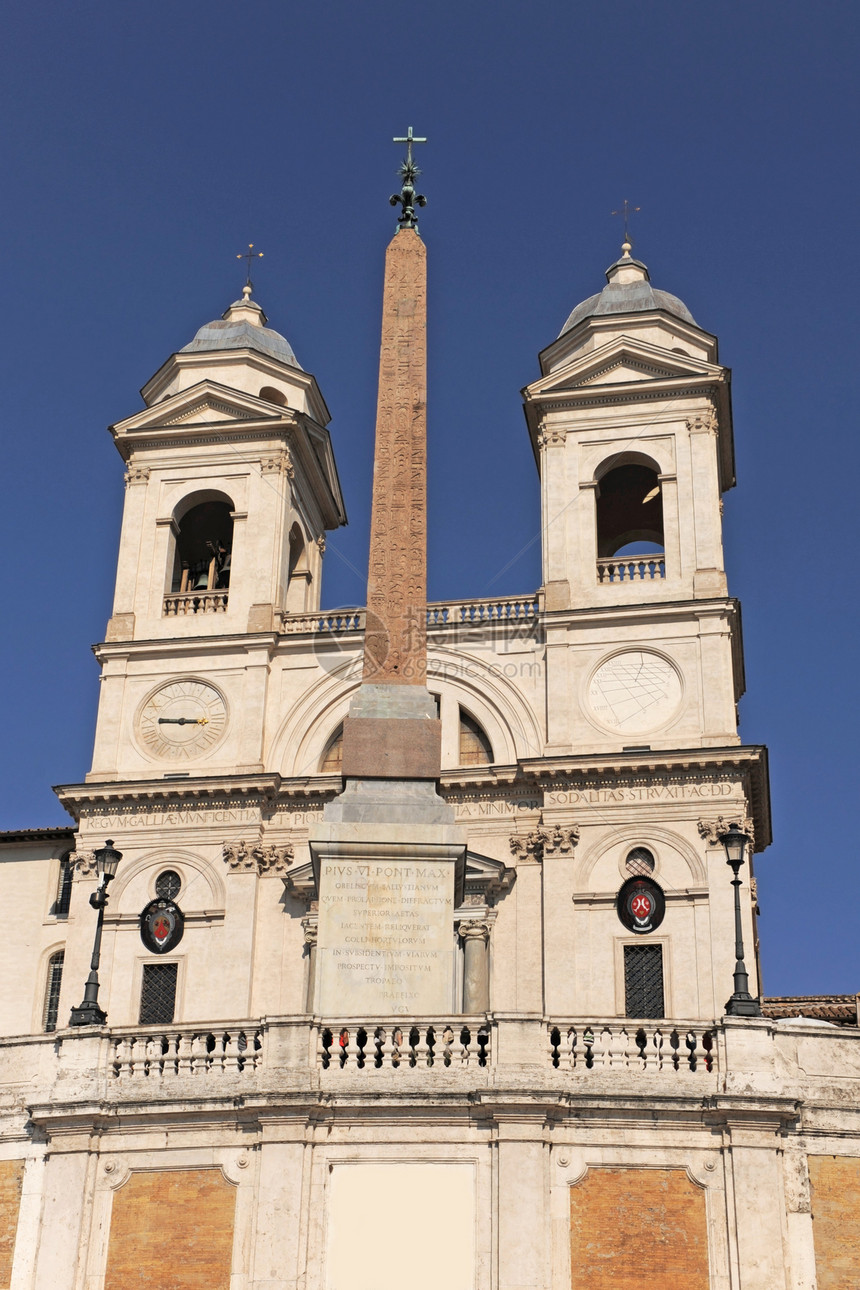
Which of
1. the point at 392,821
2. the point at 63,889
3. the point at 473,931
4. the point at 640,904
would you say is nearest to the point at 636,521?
the point at 640,904

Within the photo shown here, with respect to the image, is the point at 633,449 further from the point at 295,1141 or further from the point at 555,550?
the point at 295,1141

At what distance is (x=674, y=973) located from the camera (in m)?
35.9

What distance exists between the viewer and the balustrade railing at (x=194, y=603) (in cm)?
4281

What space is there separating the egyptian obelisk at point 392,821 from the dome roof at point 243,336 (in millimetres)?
19821

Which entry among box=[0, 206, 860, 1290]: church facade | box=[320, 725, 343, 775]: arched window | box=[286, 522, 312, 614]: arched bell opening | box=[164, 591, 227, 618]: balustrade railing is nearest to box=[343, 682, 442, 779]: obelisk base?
box=[0, 206, 860, 1290]: church facade

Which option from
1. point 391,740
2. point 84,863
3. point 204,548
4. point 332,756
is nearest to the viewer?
point 391,740

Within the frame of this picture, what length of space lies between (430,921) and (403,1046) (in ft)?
11.0

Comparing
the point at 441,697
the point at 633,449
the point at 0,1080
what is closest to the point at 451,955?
the point at 0,1080

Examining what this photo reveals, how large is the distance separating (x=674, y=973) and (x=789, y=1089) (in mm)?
17413

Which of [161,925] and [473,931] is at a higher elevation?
[161,925]

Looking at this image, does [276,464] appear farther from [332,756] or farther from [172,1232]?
[172,1232]

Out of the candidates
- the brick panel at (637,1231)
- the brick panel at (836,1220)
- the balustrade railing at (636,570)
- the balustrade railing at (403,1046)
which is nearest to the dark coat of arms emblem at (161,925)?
the balustrade railing at (636,570)

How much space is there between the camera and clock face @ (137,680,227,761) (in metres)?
40.9

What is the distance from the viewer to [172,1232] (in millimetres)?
18141
